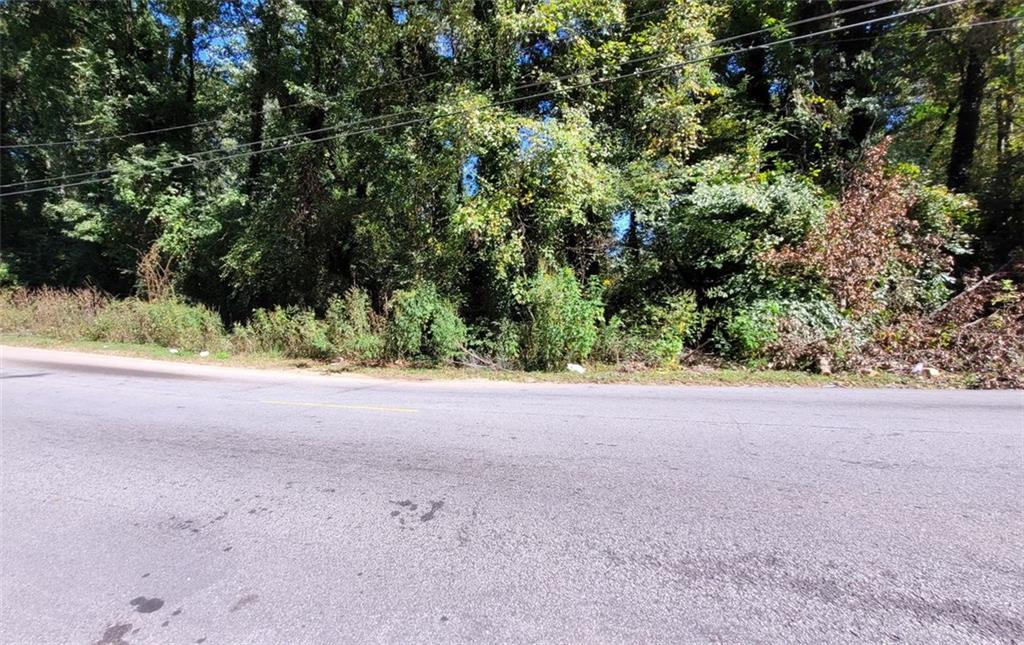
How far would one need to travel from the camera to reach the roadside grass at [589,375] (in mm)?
10039

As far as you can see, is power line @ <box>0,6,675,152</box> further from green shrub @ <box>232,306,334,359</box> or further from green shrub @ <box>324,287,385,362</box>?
green shrub @ <box>232,306,334,359</box>

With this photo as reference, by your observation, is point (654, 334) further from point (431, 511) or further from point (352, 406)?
point (431, 511)

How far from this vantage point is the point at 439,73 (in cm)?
1566

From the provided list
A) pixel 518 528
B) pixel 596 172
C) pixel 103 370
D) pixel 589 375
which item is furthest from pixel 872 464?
pixel 103 370

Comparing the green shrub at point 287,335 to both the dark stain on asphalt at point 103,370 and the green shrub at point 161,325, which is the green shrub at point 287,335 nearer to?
the green shrub at point 161,325

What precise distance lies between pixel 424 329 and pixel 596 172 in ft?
19.4

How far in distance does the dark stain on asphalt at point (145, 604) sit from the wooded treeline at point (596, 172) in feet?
32.3

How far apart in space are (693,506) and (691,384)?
6.61 meters

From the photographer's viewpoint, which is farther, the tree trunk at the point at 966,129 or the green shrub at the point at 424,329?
the tree trunk at the point at 966,129

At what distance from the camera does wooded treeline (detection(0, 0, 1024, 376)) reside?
41.5 feet

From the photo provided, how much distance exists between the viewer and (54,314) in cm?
1900

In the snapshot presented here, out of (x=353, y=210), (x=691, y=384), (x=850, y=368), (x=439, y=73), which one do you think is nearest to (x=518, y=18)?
(x=439, y=73)

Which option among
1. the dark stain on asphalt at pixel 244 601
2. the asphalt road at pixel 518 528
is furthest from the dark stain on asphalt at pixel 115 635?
the dark stain on asphalt at pixel 244 601

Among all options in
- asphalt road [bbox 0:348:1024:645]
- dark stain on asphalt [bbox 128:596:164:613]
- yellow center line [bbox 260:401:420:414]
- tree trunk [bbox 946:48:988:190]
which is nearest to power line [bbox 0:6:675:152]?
tree trunk [bbox 946:48:988:190]
